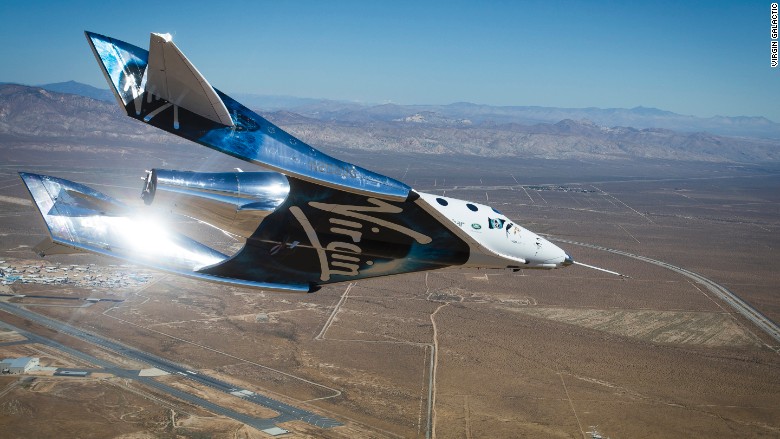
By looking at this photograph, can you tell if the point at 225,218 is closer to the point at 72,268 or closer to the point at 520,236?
the point at 520,236

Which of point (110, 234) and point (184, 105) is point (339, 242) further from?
point (184, 105)

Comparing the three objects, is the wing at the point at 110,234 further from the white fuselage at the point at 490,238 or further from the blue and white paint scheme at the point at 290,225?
the white fuselage at the point at 490,238

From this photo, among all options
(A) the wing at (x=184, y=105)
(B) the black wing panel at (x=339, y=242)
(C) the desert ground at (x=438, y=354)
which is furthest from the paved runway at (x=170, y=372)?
(A) the wing at (x=184, y=105)

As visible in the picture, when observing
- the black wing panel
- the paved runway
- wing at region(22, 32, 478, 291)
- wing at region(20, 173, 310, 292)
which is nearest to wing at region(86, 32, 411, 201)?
wing at region(22, 32, 478, 291)

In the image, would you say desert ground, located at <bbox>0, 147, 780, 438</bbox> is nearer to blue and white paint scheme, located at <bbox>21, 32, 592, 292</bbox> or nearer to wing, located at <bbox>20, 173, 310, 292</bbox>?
blue and white paint scheme, located at <bbox>21, 32, 592, 292</bbox>

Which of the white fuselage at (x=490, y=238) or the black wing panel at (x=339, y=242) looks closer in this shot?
the black wing panel at (x=339, y=242)
